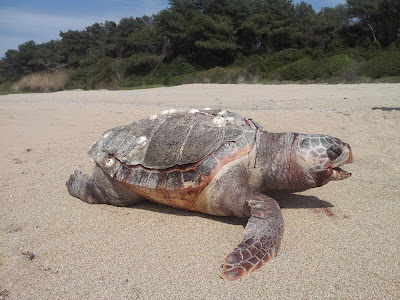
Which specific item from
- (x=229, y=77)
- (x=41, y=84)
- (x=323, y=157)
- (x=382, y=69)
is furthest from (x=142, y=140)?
(x=41, y=84)

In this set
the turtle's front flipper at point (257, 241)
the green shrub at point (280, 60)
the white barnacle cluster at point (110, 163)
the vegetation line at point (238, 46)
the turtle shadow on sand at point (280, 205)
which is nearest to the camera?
the turtle's front flipper at point (257, 241)

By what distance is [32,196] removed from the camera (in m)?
3.13

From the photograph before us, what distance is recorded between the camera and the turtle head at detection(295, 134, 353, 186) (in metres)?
2.39

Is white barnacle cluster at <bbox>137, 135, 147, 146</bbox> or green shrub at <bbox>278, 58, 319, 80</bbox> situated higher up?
green shrub at <bbox>278, 58, 319, 80</bbox>

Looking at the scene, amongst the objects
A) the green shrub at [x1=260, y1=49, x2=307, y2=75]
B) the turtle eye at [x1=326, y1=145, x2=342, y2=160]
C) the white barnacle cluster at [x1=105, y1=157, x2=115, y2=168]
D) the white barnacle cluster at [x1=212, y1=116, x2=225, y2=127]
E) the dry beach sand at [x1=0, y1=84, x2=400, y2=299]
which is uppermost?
the green shrub at [x1=260, y1=49, x2=307, y2=75]

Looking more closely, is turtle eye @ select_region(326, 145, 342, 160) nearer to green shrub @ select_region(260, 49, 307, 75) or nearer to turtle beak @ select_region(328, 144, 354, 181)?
turtle beak @ select_region(328, 144, 354, 181)

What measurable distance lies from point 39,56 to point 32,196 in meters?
52.8

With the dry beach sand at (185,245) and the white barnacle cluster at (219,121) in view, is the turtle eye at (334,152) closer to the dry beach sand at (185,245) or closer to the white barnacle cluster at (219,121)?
the dry beach sand at (185,245)

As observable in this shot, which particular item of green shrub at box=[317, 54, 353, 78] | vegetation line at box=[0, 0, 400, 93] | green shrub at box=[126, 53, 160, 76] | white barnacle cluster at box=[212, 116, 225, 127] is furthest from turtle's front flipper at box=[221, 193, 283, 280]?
green shrub at box=[126, 53, 160, 76]

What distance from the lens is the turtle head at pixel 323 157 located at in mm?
2389

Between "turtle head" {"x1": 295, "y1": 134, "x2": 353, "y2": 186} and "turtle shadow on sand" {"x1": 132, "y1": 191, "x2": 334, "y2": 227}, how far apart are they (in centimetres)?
36

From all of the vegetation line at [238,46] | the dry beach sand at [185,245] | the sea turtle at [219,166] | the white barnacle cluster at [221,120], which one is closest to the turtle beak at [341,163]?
the sea turtle at [219,166]

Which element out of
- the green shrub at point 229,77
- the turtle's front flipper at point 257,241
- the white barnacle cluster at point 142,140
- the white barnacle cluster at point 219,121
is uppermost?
the green shrub at point 229,77

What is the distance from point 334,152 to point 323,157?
92 millimetres
